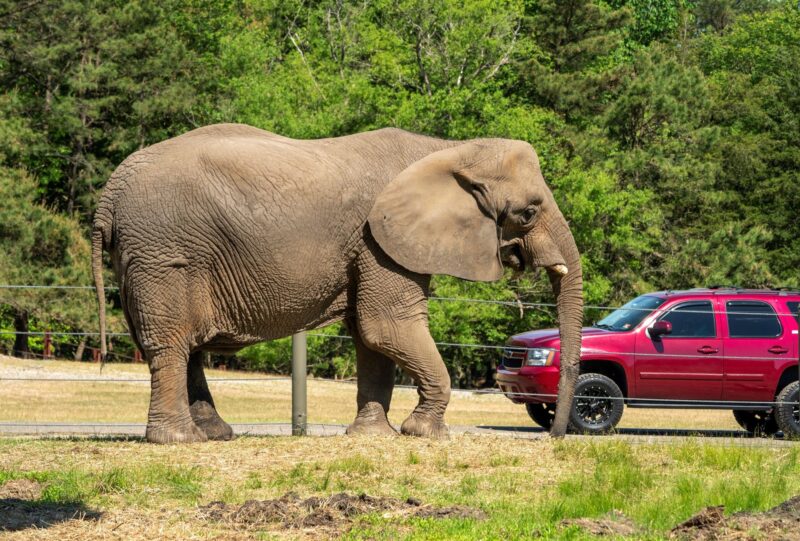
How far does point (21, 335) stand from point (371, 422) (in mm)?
32475

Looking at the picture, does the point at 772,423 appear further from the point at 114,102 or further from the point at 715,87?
the point at 715,87

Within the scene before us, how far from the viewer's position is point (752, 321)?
1741 centimetres

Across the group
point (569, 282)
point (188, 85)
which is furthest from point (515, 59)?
point (569, 282)

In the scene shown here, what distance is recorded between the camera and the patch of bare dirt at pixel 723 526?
7.11 meters

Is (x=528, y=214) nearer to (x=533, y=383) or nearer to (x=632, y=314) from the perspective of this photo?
(x=533, y=383)

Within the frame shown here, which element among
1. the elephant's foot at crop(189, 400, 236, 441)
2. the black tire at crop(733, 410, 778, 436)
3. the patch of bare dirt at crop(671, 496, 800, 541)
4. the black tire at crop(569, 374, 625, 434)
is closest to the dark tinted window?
the black tire at crop(733, 410, 778, 436)

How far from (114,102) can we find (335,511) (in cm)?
3779

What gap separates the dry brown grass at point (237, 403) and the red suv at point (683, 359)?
3775mm

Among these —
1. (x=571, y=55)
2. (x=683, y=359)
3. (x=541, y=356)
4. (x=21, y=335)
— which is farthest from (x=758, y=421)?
(x=21, y=335)

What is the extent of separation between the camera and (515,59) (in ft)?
143

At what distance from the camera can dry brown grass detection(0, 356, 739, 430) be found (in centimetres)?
2261

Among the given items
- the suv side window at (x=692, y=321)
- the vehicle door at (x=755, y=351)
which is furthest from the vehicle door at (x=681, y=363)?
the vehicle door at (x=755, y=351)

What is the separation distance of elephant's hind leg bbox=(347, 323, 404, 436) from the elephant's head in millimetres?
1076

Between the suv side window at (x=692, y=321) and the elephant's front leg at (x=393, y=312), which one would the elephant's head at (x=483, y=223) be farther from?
→ the suv side window at (x=692, y=321)
